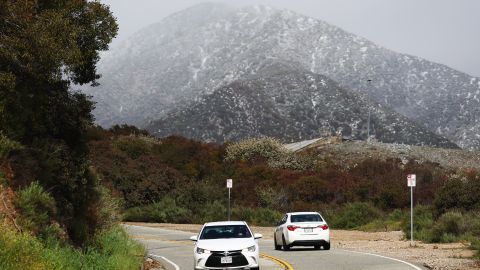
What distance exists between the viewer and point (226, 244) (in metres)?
18.8

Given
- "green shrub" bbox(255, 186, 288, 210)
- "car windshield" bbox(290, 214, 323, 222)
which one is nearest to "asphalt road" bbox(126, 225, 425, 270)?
"car windshield" bbox(290, 214, 323, 222)

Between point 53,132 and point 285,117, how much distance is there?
366 ft

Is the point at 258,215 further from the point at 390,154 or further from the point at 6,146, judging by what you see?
the point at 6,146

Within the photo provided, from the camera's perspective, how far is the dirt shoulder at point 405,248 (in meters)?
21.5

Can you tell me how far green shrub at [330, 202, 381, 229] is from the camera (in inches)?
1791

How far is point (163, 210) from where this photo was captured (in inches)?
2152

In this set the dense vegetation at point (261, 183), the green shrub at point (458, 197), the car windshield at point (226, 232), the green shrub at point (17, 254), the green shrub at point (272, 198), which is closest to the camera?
the green shrub at point (17, 254)

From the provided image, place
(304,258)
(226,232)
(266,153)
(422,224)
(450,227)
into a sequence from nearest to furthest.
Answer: (226,232), (304,258), (450,227), (422,224), (266,153)

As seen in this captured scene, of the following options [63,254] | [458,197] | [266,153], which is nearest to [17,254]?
[63,254]

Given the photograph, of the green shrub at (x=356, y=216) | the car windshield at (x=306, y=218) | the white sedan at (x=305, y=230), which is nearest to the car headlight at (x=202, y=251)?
the white sedan at (x=305, y=230)

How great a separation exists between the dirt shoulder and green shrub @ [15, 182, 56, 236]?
10.1m

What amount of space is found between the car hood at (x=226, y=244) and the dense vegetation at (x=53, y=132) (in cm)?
196

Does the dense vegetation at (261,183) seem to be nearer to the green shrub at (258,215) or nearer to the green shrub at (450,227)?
the green shrub at (258,215)

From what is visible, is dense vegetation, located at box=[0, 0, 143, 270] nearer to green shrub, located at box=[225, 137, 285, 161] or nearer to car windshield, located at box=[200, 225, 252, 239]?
car windshield, located at box=[200, 225, 252, 239]
